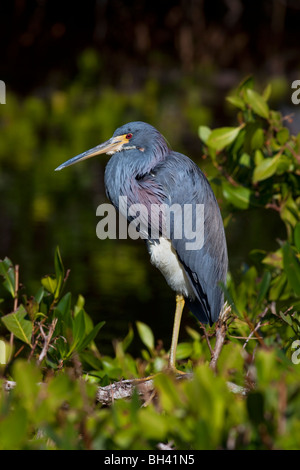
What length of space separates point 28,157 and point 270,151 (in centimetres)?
668

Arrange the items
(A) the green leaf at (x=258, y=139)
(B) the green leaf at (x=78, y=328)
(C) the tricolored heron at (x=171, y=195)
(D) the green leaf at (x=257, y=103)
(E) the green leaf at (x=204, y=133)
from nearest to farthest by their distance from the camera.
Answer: (B) the green leaf at (x=78, y=328) → (C) the tricolored heron at (x=171, y=195) → (D) the green leaf at (x=257, y=103) → (A) the green leaf at (x=258, y=139) → (E) the green leaf at (x=204, y=133)

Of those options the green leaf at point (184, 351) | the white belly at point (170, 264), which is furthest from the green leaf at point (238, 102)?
the green leaf at point (184, 351)

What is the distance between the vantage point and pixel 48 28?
17094 millimetres

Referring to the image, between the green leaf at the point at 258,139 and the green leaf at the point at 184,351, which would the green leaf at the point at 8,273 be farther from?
the green leaf at the point at 258,139

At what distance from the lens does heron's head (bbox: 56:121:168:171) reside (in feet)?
12.8

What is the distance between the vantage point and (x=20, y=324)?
10.4 feet

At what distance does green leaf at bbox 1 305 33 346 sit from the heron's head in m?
0.98

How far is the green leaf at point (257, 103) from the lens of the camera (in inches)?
159

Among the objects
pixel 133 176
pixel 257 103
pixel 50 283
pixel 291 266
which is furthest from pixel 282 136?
pixel 291 266

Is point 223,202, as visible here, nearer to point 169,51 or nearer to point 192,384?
point 192,384

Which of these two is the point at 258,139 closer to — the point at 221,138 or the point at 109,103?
the point at 221,138

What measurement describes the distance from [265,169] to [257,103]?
1.22 ft

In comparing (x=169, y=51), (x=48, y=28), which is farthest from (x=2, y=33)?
(x=169, y=51)

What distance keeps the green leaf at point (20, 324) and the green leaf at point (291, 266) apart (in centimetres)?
109
